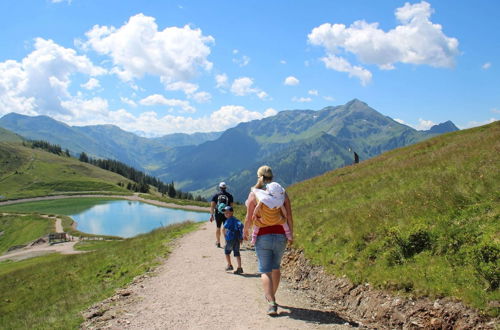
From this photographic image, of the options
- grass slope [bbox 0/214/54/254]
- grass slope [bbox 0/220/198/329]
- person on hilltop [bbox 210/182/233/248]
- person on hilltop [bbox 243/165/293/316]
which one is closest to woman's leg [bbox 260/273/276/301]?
person on hilltop [bbox 243/165/293/316]

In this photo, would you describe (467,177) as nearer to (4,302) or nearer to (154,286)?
(154,286)

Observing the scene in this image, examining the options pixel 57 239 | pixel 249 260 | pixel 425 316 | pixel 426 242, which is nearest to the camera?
pixel 425 316

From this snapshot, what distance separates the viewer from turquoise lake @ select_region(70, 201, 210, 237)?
255 ft

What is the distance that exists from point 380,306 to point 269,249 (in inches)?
127

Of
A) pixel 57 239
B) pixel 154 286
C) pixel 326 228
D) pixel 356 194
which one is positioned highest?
pixel 356 194

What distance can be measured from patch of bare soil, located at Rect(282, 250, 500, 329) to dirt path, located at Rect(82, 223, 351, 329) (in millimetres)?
707

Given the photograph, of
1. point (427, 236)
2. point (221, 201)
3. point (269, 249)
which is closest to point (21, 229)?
point (221, 201)

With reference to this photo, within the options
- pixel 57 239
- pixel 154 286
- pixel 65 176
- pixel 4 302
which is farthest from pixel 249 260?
pixel 65 176

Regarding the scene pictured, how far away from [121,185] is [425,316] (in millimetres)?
187886

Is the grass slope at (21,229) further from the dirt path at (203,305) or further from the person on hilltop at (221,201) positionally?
the dirt path at (203,305)

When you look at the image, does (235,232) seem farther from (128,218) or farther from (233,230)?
(128,218)

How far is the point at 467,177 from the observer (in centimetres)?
1341

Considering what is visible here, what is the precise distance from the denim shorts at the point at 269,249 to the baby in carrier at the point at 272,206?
20cm

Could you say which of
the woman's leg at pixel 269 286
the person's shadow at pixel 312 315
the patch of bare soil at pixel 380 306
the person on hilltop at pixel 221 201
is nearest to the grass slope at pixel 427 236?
the patch of bare soil at pixel 380 306
